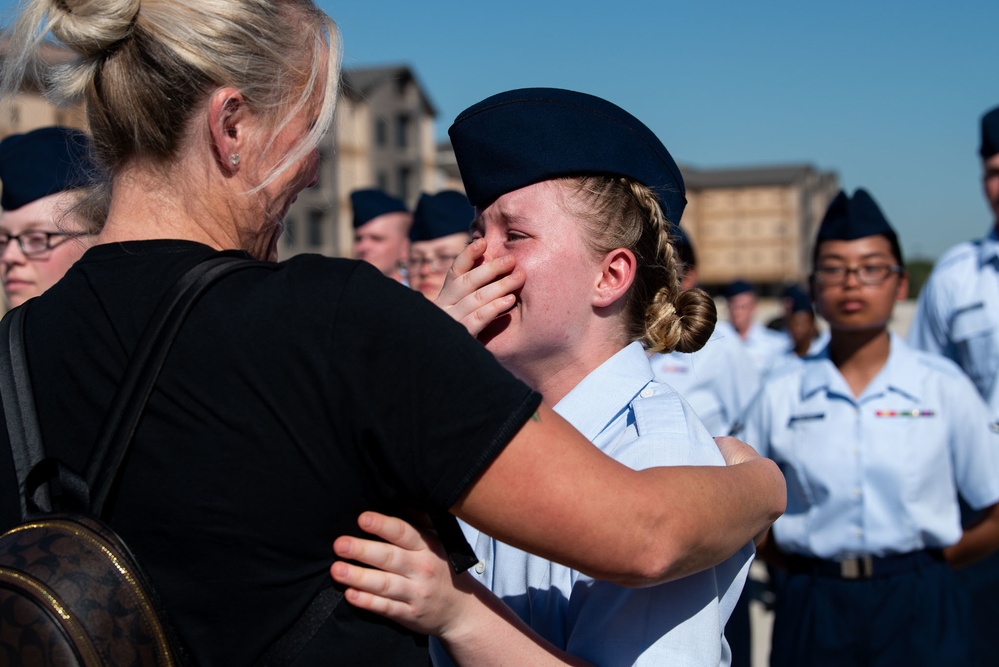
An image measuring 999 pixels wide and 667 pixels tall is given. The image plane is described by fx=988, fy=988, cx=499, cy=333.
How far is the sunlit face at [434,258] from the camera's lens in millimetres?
5289

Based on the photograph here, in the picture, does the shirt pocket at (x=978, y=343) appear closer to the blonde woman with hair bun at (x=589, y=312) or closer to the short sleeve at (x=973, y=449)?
the short sleeve at (x=973, y=449)

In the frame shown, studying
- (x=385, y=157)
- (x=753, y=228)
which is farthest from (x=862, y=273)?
(x=753, y=228)

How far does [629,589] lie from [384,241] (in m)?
4.86

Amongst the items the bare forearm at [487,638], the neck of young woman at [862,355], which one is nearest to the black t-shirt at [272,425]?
the bare forearm at [487,638]

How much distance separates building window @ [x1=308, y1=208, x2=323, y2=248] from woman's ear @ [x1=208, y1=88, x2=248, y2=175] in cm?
2637

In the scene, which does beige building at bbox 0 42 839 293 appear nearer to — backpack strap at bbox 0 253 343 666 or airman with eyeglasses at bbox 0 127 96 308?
airman with eyeglasses at bbox 0 127 96 308

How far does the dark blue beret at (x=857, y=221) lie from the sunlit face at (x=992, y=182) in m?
1.08

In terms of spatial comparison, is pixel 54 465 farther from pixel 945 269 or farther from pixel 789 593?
pixel 945 269

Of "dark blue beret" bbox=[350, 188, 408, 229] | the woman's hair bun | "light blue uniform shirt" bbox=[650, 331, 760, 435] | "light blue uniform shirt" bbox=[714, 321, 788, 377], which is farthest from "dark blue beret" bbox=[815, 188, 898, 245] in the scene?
"light blue uniform shirt" bbox=[714, 321, 788, 377]

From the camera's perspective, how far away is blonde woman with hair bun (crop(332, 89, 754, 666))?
1.61 metres

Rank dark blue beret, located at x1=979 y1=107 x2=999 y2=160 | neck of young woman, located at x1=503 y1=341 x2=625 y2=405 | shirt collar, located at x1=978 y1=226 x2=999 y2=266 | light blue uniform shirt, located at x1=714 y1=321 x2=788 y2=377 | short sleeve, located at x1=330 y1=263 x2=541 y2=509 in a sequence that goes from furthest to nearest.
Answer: light blue uniform shirt, located at x1=714 y1=321 x2=788 y2=377, shirt collar, located at x1=978 y1=226 x2=999 y2=266, dark blue beret, located at x1=979 y1=107 x2=999 y2=160, neck of young woman, located at x1=503 y1=341 x2=625 y2=405, short sleeve, located at x1=330 y1=263 x2=541 y2=509

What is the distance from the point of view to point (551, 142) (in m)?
1.85

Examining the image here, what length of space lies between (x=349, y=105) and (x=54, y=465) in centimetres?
97

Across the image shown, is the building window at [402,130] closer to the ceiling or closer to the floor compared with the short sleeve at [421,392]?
closer to the floor
